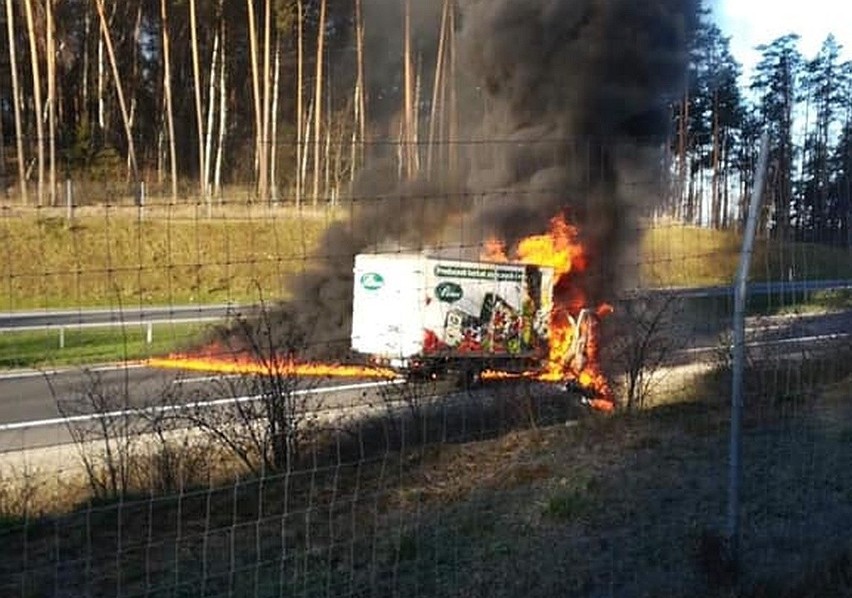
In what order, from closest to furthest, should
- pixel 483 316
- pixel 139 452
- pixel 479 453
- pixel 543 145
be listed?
1. pixel 139 452
2. pixel 479 453
3. pixel 483 316
4. pixel 543 145

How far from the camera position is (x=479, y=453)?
684cm

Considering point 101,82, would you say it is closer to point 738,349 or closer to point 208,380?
point 208,380

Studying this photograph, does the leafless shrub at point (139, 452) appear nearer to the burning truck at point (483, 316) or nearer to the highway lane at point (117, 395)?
the highway lane at point (117, 395)

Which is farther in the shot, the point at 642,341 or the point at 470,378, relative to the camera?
the point at 642,341

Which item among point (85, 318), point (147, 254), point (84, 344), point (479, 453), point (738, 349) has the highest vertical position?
point (738, 349)

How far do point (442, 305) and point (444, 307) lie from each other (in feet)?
0.19

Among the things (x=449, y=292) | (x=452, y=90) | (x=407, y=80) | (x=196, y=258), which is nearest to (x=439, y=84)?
(x=452, y=90)

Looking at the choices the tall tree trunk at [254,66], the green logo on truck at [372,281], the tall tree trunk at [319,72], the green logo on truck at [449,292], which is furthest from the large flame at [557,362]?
the tall tree trunk at [254,66]

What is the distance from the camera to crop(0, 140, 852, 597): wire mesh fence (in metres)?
4.59

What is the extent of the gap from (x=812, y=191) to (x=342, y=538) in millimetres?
5811

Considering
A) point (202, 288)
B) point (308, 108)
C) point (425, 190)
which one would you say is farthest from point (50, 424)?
point (308, 108)

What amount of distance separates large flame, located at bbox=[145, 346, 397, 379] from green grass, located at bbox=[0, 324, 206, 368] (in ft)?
10.5

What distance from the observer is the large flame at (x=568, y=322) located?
28.7 ft

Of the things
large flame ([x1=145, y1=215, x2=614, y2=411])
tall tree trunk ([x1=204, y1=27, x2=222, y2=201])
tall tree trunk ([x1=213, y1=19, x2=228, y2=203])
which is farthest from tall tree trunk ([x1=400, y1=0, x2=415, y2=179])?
large flame ([x1=145, y1=215, x2=614, y2=411])
